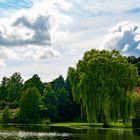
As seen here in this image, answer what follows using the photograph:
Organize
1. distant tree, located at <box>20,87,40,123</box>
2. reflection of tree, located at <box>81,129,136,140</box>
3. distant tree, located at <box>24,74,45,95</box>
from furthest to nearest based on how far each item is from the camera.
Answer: distant tree, located at <box>24,74,45,95</box> < distant tree, located at <box>20,87,40,123</box> < reflection of tree, located at <box>81,129,136,140</box>

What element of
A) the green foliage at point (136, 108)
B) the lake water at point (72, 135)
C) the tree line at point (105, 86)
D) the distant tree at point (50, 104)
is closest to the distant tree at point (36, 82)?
the distant tree at point (50, 104)

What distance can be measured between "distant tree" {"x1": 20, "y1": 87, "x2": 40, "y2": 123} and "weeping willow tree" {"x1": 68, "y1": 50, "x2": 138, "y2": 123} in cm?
4094

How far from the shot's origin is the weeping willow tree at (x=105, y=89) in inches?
2087

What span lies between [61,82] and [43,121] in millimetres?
82476

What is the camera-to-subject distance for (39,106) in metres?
97.6

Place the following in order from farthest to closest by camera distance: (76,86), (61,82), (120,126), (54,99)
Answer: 1. (61,82)
2. (54,99)
3. (120,126)
4. (76,86)

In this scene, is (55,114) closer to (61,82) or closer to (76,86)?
(76,86)

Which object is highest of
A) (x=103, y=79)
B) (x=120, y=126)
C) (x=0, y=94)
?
(x=0, y=94)

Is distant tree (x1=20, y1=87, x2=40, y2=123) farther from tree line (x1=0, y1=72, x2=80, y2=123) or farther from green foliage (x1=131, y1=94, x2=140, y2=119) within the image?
green foliage (x1=131, y1=94, x2=140, y2=119)

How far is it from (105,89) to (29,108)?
4551cm

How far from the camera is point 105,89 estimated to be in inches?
2088

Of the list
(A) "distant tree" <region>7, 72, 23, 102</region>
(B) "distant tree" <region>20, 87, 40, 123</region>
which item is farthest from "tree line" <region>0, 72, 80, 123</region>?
(A) "distant tree" <region>7, 72, 23, 102</region>

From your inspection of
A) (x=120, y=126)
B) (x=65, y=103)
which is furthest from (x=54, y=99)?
(x=120, y=126)

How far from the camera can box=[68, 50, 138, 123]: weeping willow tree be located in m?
53.0
